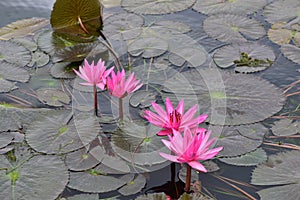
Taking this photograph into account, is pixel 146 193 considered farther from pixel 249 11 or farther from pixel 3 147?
pixel 249 11

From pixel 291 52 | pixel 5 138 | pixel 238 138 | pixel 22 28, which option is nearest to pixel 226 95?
pixel 238 138

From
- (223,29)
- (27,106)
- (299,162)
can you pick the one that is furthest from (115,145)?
(223,29)

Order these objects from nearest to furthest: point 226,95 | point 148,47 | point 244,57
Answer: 1. point 226,95
2. point 244,57
3. point 148,47

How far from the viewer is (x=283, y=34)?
6.77ft

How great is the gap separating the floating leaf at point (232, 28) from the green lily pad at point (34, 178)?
103 cm

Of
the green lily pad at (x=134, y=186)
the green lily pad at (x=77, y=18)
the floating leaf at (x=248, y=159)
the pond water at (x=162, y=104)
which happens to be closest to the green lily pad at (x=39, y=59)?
the pond water at (x=162, y=104)

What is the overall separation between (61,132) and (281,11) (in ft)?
4.27

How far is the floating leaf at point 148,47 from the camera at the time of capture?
77.5 inches

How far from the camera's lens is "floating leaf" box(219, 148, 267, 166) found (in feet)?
4.64

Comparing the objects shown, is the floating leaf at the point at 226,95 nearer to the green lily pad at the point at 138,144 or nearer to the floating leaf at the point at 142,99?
the floating leaf at the point at 142,99

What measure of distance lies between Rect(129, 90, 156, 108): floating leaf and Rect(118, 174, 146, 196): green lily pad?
0.37 m

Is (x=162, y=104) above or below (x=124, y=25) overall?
below

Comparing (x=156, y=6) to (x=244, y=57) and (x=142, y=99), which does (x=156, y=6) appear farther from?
(x=142, y=99)

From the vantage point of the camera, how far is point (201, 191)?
1.33m
